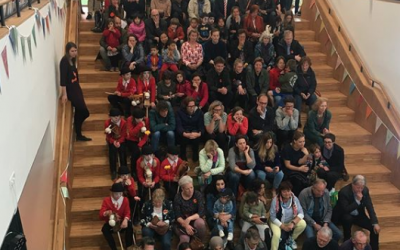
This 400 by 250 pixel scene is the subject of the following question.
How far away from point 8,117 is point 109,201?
6.59ft

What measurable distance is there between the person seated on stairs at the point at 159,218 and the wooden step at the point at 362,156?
8.11 ft

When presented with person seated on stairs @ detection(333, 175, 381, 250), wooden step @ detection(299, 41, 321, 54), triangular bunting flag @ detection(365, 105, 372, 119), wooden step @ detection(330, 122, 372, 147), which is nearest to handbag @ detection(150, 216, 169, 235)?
person seated on stairs @ detection(333, 175, 381, 250)

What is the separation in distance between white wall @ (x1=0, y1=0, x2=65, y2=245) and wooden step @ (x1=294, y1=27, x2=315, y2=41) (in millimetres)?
4096

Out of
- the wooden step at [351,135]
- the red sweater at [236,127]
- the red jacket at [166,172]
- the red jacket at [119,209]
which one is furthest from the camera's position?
the wooden step at [351,135]

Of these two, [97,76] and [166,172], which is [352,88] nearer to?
[166,172]

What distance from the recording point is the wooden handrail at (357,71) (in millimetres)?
5582

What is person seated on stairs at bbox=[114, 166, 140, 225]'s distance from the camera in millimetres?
4543

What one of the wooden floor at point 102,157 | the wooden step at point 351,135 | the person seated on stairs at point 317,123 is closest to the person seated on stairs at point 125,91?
the wooden floor at point 102,157

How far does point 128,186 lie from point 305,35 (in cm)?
419

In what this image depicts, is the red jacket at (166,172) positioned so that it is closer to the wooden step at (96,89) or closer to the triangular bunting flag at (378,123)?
the wooden step at (96,89)

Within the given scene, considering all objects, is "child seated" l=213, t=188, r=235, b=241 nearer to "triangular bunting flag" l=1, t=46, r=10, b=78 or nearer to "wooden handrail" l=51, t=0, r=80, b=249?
"wooden handrail" l=51, t=0, r=80, b=249

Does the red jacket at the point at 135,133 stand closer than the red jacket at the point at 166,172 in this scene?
No

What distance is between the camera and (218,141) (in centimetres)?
510

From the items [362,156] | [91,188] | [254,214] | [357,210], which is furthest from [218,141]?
[362,156]
